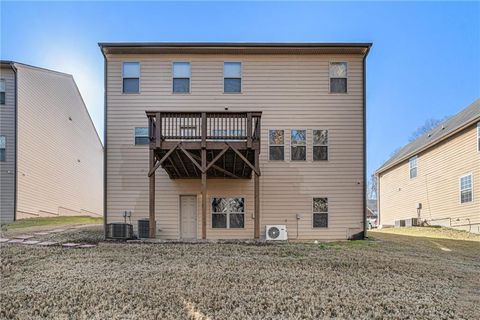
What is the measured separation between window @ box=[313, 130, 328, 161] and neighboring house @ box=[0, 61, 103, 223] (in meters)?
12.0

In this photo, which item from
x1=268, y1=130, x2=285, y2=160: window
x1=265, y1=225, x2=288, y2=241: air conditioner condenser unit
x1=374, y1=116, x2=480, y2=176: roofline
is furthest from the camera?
x1=374, y1=116, x2=480, y2=176: roofline

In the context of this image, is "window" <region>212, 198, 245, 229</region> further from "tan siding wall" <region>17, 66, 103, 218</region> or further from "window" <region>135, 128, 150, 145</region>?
"tan siding wall" <region>17, 66, 103, 218</region>

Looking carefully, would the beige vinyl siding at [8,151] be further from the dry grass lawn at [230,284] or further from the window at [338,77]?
the window at [338,77]

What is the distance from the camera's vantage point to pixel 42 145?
17.2m

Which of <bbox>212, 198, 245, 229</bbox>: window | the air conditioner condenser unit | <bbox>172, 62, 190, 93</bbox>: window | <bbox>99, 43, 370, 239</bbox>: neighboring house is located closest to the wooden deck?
<bbox>99, 43, 370, 239</bbox>: neighboring house

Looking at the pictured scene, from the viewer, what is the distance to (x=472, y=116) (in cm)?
1477

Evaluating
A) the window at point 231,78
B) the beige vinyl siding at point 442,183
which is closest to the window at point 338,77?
the window at point 231,78

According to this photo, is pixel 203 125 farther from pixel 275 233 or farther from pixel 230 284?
pixel 230 284

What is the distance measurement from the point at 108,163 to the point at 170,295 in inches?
301

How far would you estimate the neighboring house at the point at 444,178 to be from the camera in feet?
48.3

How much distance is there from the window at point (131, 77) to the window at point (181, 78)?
1.21 metres

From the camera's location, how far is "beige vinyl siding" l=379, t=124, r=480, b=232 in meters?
14.8

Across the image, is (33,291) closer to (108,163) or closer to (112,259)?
(112,259)

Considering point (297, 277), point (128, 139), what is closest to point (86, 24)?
point (128, 139)
